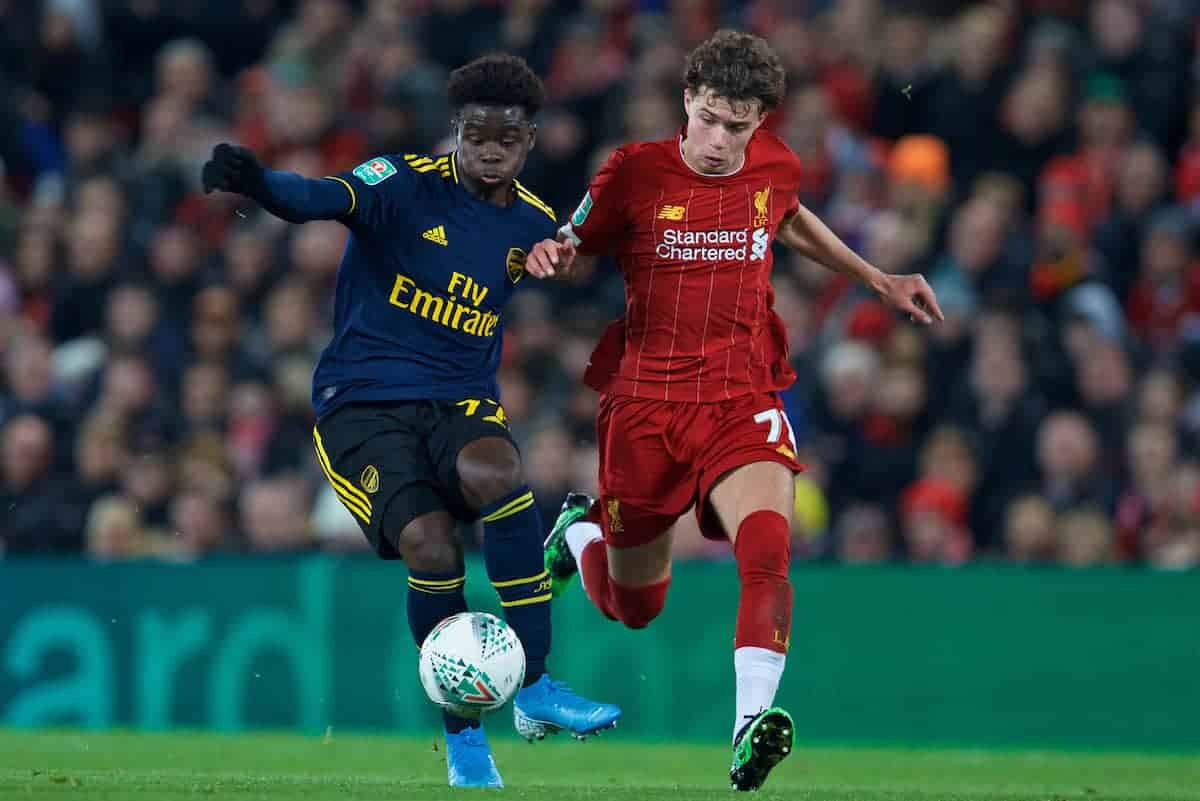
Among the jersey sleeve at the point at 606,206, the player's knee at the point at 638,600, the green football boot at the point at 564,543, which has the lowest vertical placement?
the player's knee at the point at 638,600

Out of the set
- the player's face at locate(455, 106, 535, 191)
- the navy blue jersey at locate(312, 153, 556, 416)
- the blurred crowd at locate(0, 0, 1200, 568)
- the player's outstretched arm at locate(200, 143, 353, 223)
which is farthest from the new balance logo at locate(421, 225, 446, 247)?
the blurred crowd at locate(0, 0, 1200, 568)

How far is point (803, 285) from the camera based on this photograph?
13.4 meters

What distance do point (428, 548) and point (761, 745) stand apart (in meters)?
1.41

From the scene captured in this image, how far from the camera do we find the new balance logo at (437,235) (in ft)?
26.3

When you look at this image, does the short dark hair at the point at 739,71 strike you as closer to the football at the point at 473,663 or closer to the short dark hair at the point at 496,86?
the short dark hair at the point at 496,86

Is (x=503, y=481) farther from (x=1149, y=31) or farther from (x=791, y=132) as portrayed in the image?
(x=1149, y=31)

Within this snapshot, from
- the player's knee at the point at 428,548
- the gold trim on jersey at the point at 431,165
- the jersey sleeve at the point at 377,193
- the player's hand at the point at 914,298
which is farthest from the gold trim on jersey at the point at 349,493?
the player's hand at the point at 914,298

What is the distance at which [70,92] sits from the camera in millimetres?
16484

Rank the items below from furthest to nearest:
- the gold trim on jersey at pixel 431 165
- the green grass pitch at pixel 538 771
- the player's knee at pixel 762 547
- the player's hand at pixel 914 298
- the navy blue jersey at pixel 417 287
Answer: the player's hand at pixel 914 298 → the gold trim on jersey at pixel 431 165 → the navy blue jersey at pixel 417 287 → the player's knee at pixel 762 547 → the green grass pitch at pixel 538 771

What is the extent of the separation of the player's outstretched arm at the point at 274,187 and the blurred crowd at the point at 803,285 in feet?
16.1

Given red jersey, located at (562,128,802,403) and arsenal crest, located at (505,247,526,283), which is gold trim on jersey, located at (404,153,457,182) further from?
red jersey, located at (562,128,802,403)

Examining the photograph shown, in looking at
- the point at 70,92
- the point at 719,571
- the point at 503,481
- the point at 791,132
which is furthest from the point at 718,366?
the point at 70,92

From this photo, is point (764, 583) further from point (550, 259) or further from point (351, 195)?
point (351, 195)

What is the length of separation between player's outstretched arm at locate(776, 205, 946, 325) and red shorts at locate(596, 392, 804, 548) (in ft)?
1.95
